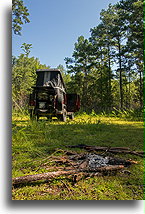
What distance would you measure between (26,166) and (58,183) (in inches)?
15.0

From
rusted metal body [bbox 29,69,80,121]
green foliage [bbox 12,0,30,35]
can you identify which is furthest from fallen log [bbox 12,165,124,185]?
rusted metal body [bbox 29,69,80,121]

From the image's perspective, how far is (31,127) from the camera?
8.28ft

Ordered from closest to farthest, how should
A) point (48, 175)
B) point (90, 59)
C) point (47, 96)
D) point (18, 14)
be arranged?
point (48, 175)
point (18, 14)
point (90, 59)
point (47, 96)

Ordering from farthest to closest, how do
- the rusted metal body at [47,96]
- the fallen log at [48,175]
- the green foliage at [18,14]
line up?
the rusted metal body at [47,96]
the green foliage at [18,14]
the fallen log at [48,175]

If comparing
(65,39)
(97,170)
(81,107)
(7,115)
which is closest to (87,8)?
(65,39)

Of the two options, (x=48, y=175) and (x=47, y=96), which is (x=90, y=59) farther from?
(x=48, y=175)

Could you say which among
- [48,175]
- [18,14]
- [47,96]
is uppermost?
[18,14]

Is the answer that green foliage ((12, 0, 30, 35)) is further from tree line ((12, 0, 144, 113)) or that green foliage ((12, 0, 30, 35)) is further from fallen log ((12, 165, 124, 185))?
fallen log ((12, 165, 124, 185))

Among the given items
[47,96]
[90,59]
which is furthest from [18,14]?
[47,96]

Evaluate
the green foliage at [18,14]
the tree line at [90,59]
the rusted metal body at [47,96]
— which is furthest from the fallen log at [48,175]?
the rusted metal body at [47,96]

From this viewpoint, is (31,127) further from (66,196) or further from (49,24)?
(66,196)

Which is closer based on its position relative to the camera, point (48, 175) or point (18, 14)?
point (48, 175)

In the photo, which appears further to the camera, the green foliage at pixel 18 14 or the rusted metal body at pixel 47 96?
the rusted metal body at pixel 47 96

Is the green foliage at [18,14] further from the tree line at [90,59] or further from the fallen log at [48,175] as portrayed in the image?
the fallen log at [48,175]
